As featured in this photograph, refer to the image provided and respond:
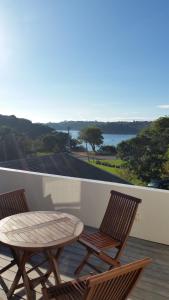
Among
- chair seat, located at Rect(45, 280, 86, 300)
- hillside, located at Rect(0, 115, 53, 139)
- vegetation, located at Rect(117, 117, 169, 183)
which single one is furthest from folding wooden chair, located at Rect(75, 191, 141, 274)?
vegetation, located at Rect(117, 117, 169, 183)

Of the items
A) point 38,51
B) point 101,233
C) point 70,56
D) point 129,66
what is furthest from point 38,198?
point 129,66

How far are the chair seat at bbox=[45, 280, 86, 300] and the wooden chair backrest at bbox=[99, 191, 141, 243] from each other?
1085mm

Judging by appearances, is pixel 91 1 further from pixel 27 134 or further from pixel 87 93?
pixel 87 93

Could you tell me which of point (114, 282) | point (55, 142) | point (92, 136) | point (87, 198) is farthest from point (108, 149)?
point (114, 282)

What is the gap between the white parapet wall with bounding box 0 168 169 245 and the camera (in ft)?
13.3

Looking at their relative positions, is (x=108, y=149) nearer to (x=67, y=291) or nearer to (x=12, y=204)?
(x=12, y=204)

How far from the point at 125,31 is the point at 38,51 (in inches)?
143

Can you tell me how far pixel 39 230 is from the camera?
2736mm

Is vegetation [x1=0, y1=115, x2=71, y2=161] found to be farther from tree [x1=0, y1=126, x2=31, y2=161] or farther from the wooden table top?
the wooden table top

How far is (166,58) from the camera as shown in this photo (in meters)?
18.3

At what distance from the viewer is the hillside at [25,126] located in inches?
603

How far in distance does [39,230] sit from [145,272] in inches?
54.5

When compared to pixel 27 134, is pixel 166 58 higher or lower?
higher

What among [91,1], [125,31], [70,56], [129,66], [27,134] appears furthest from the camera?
[129,66]
